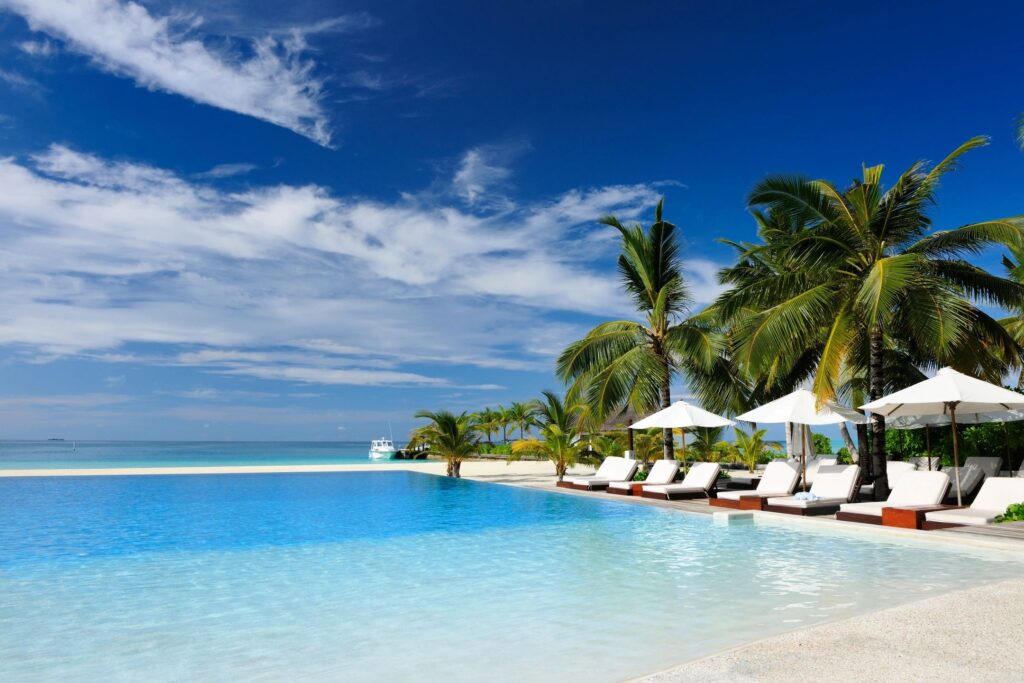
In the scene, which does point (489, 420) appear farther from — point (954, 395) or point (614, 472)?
point (954, 395)

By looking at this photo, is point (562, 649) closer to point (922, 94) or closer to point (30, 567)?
point (30, 567)

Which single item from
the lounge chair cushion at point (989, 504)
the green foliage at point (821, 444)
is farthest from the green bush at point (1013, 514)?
the green foliage at point (821, 444)

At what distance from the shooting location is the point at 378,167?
2444 centimetres

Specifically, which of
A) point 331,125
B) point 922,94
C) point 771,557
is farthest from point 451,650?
point 331,125

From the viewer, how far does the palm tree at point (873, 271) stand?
1134cm

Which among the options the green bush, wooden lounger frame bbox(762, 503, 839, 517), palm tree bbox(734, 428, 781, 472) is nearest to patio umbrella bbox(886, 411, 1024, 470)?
wooden lounger frame bbox(762, 503, 839, 517)

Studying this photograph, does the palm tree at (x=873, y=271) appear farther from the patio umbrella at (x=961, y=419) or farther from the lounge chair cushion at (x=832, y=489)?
the lounge chair cushion at (x=832, y=489)

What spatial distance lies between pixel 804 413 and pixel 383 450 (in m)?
38.0

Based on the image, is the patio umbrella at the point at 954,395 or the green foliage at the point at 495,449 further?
the green foliage at the point at 495,449

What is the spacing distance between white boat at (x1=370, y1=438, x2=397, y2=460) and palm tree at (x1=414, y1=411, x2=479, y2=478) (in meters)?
25.0

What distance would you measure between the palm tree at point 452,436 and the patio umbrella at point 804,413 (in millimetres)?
10907

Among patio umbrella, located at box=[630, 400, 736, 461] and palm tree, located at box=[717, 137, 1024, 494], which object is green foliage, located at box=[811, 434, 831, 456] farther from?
palm tree, located at box=[717, 137, 1024, 494]

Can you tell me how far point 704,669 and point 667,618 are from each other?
67.6 inches

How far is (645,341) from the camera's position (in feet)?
57.5
